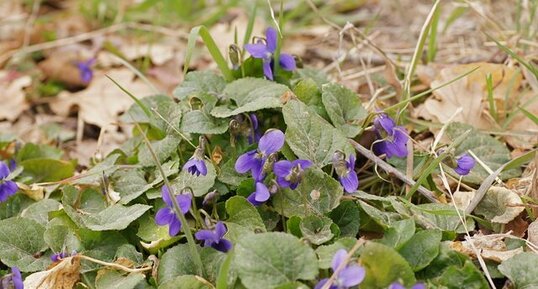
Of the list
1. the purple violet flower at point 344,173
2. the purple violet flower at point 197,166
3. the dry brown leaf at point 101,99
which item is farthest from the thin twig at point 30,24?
the purple violet flower at point 344,173

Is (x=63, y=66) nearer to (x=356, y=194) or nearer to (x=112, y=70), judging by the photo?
(x=112, y=70)

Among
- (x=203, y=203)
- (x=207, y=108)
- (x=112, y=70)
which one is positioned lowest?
(x=112, y=70)

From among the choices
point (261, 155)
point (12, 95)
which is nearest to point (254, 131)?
point (261, 155)

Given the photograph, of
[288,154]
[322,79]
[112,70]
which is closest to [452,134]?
[322,79]

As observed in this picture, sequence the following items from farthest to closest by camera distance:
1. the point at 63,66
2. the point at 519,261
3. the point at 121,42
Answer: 1. the point at 121,42
2. the point at 63,66
3. the point at 519,261

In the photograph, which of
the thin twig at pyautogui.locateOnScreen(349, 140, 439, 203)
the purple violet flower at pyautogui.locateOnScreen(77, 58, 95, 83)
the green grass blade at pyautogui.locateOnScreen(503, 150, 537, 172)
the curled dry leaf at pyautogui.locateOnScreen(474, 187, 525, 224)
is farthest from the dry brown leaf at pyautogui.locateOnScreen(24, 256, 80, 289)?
the purple violet flower at pyautogui.locateOnScreen(77, 58, 95, 83)

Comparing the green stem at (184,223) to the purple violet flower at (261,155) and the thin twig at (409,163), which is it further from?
the thin twig at (409,163)

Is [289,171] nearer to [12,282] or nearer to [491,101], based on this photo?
[12,282]
